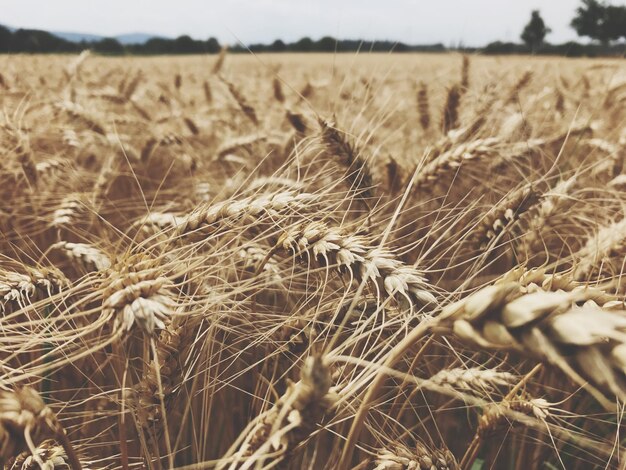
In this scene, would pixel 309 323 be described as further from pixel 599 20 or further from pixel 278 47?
pixel 599 20

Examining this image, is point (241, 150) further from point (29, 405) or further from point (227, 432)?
point (29, 405)

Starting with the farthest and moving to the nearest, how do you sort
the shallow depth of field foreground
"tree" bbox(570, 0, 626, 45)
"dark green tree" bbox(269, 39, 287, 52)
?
1. "tree" bbox(570, 0, 626, 45)
2. "dark green tree" bbox(269, 39, 287, 52)
3. the shallow depth of field foreground

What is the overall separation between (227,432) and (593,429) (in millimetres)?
1081

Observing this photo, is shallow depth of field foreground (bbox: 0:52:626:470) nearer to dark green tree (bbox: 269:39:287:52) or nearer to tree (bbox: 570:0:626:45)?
dark green tree (bbox: 269:39:287:52)

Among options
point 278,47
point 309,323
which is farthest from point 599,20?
point 309,323

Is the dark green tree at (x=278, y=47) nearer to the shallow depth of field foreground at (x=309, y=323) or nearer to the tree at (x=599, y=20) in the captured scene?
the tree at (x=599, y=20)

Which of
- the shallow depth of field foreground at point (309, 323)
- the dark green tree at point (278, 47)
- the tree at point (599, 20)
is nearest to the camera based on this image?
the shallow depth of field foreground at point (309, 323)

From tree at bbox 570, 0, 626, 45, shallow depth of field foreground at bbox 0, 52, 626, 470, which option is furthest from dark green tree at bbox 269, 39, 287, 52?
shallow depth of field foreground at bbox 0, 52, 626, 470

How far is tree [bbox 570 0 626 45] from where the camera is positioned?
46.4 meters

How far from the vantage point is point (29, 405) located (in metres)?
0.70

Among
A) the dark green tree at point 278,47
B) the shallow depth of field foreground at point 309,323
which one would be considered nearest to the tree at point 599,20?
the dark green tree at point 278,47

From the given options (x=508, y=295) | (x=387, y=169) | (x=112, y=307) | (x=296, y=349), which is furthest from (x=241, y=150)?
(x=508, y=295)

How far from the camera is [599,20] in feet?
167

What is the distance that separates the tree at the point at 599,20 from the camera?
4641cm
